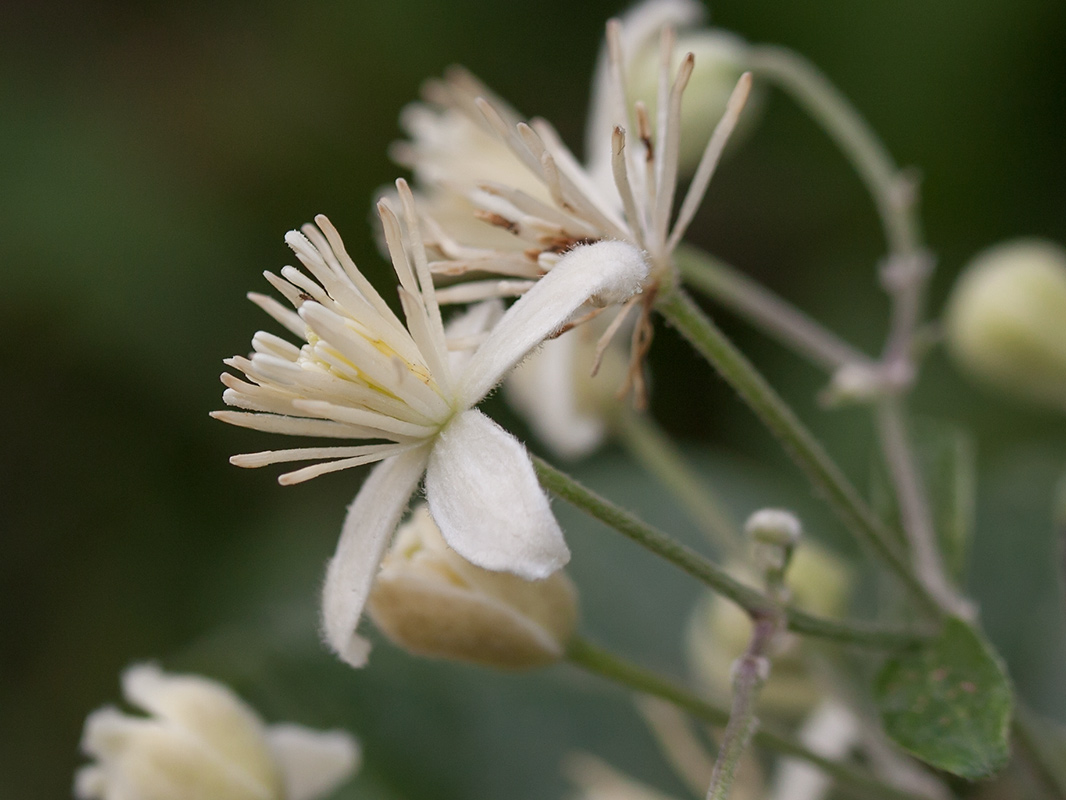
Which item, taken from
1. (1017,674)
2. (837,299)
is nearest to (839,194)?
(837,299)

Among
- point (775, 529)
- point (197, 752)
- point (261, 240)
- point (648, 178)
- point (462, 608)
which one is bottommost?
point (197, 752)

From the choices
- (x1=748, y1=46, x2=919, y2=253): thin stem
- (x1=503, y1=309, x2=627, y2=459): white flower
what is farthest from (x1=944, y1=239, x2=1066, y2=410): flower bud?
(x1=503, y1=309, x2=627, y2=459): white flower

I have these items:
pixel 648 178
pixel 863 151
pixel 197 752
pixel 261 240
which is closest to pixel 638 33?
pixel 863 151

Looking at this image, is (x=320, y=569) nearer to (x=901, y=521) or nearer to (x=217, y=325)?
(x=217, y=325)

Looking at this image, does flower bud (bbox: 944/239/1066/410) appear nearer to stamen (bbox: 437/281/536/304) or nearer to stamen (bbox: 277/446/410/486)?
stamen (bbox: 437/281/536/304)

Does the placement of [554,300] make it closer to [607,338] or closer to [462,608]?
[607,338]
